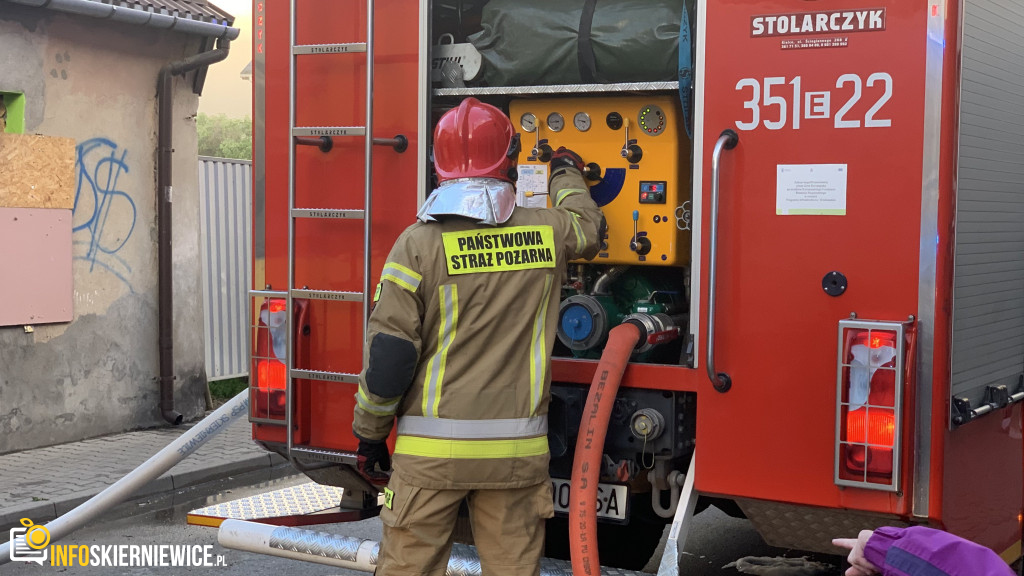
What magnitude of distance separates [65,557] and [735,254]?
4.21m

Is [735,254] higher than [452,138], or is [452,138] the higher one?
[452,138]

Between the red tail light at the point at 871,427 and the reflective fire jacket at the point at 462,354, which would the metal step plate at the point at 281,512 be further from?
the red tail light at the point at 871,427

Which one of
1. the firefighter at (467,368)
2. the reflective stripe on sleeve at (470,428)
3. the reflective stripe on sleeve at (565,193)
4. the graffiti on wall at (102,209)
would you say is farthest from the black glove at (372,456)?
the graffiti on wall at (102,209)

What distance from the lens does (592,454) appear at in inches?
144

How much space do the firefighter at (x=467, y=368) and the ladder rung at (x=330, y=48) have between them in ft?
2.28

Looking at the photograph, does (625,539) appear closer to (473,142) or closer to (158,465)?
(473,142)

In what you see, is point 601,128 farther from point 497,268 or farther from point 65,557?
point 65,557

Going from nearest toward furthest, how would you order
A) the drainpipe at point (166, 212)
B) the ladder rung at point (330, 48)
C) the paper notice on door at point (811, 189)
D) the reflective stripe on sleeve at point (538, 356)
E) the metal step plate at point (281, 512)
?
the paper notice on door at point (811, 189)
the reflective stripe on sleeve at point (538, 356)
the ladder rung at point (330, 48)
the metal step plate at point (281, 512)
the drainpipe at point (166, 212)

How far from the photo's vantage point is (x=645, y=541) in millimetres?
4621

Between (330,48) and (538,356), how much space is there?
1477mm

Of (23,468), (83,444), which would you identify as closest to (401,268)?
(23,468)

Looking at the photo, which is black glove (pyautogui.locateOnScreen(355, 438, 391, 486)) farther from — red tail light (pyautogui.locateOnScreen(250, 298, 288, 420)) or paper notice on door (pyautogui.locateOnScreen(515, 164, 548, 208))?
paper notice on door (pyautogui.locateOnScreen(515, 164, 548, 208))

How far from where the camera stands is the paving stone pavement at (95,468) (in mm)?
6988

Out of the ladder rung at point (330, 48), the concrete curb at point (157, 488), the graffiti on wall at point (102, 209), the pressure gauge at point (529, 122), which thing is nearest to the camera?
the ladder rung at point (330, 48)
